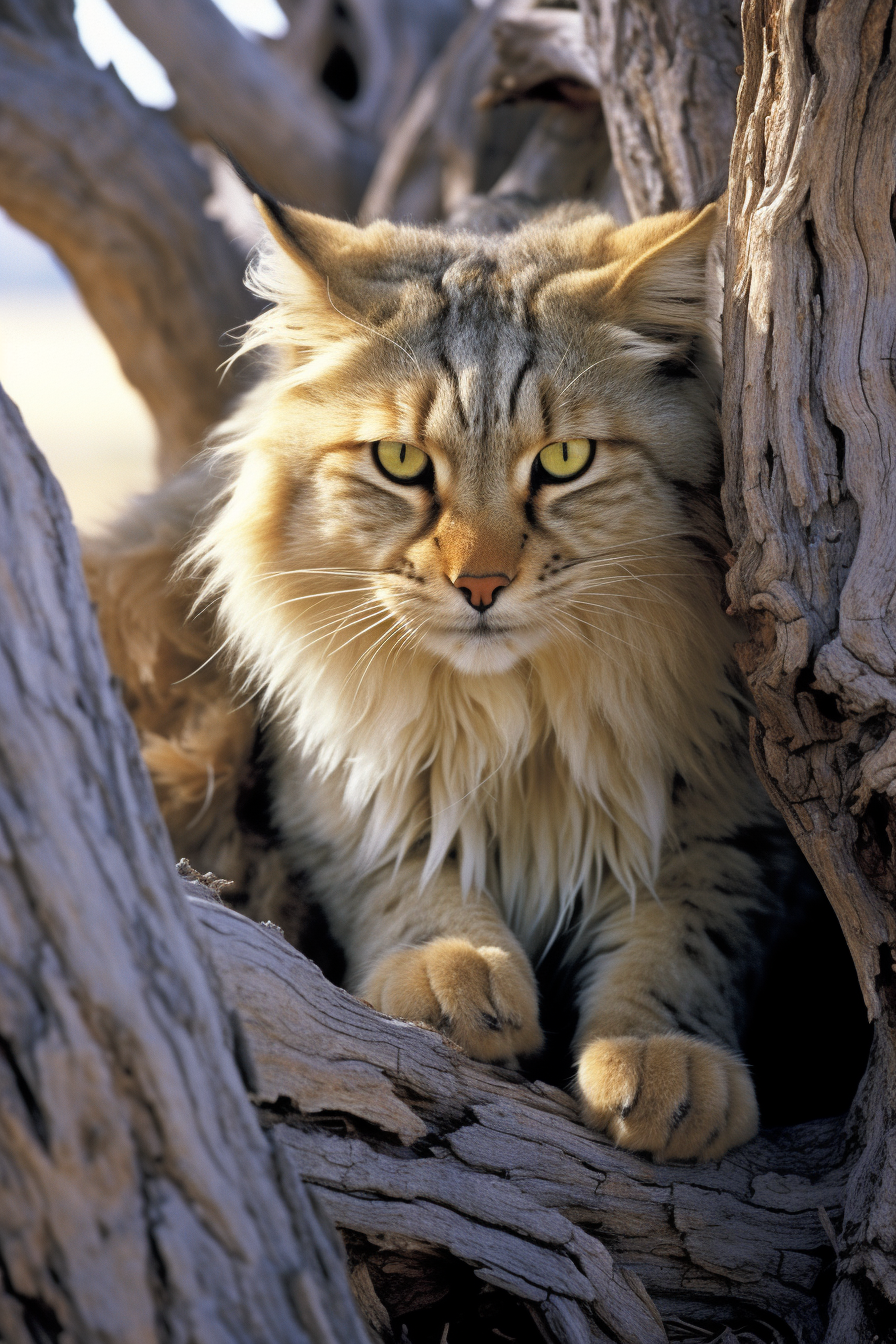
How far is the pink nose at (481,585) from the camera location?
1585 millimetres

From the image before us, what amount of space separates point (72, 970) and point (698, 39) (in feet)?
7.04

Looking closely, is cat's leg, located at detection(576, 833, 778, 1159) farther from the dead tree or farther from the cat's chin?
the cat's chin

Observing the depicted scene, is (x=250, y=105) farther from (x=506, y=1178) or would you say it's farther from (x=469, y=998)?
(x=506, y=1178)

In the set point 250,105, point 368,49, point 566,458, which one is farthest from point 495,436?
point 368,49

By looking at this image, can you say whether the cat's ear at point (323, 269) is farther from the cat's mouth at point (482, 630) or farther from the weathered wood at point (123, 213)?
the weathered wood at point (123, 213)

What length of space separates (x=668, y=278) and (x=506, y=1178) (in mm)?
1297

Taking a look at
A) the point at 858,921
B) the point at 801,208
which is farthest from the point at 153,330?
the point at 858,921

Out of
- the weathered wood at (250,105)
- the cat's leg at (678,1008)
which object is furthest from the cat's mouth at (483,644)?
the weathered wood at (250,105)

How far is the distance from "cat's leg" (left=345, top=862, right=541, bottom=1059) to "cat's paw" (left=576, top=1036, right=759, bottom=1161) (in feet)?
0.44

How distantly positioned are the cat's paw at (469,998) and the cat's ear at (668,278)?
101 cm

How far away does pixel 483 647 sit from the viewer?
5.51 feet

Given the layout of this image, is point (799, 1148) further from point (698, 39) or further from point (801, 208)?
point (698, 39)

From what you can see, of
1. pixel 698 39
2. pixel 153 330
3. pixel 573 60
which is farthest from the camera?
pixel 153 330

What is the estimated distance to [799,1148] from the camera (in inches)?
61.8
